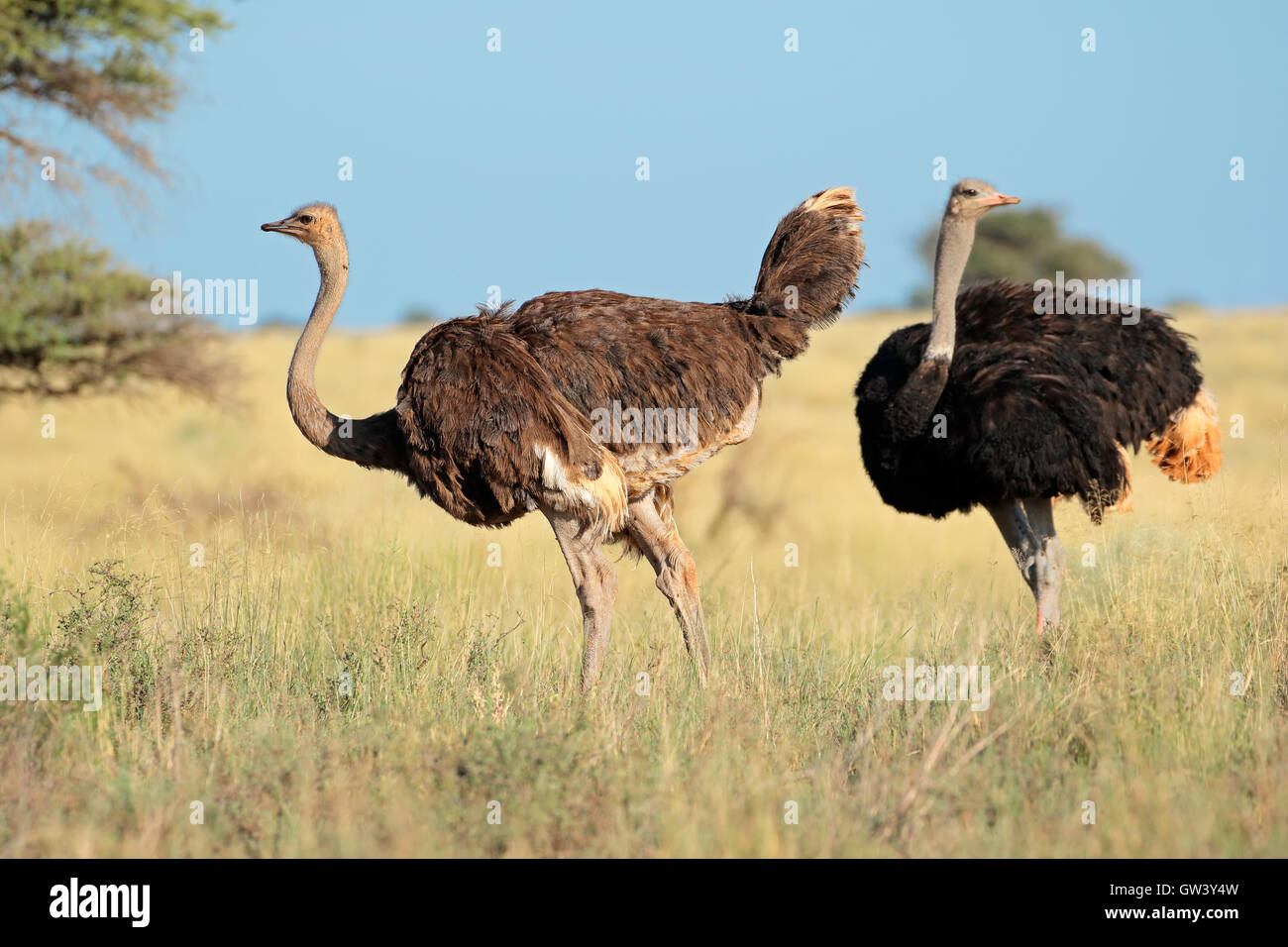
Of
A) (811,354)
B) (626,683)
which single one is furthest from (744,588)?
(811,354)

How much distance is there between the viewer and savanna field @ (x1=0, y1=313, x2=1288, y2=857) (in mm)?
4281

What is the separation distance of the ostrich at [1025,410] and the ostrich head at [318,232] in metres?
2.68

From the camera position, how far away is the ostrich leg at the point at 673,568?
265 inches

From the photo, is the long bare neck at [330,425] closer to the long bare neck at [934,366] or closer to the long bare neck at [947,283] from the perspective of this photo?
the long bare neck at [934,366]

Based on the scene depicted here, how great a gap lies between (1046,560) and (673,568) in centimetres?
178

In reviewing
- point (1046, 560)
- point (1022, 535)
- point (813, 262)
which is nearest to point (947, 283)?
point (813, 262)

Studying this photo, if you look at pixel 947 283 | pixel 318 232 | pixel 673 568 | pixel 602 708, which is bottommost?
pixel 602 708

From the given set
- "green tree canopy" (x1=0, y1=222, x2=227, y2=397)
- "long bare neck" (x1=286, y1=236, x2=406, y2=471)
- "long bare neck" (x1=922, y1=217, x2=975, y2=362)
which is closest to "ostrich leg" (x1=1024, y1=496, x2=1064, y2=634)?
"long bare neck" (x1=922, y1=217, x2=975, y2=362)

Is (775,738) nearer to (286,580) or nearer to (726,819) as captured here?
(726,819)

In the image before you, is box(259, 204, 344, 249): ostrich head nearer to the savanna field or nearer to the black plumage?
the savanna field

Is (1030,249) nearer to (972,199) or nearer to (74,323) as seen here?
(74,323)

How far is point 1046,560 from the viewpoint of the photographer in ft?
23.0

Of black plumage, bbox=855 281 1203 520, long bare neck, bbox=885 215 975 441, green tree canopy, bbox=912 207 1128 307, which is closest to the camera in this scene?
black plumage, bbox=855 281 1203 520

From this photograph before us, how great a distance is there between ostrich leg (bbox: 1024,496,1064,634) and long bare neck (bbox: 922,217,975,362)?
843 mm
